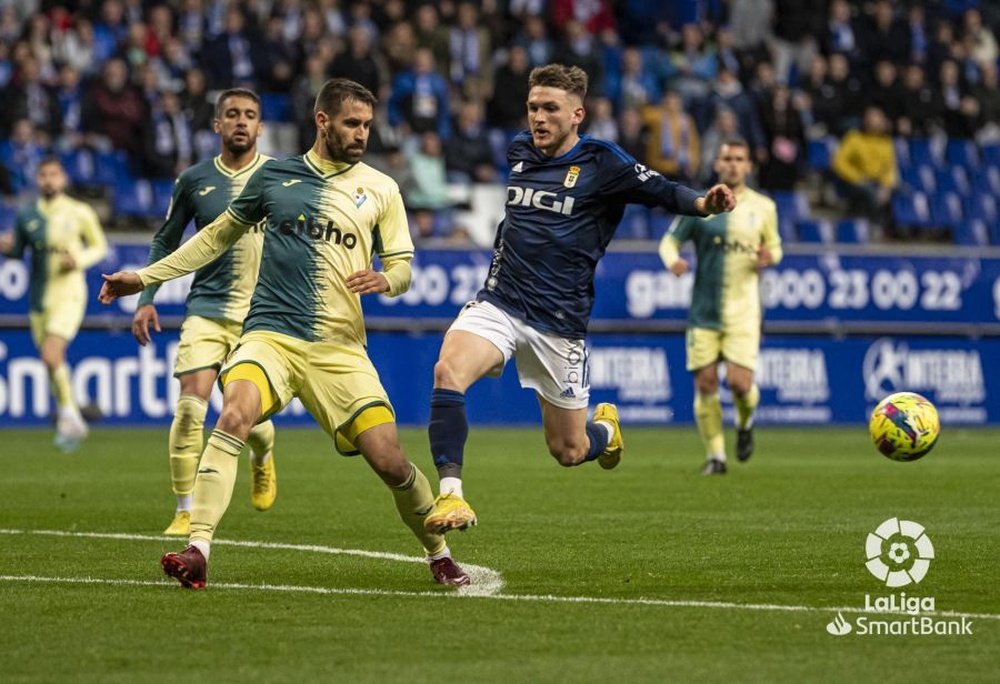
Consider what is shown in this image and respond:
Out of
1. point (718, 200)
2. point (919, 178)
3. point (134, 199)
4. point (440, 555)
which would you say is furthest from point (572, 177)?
point (919, 178)

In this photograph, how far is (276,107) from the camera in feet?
81.4

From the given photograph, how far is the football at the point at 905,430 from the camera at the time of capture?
36.5 ft

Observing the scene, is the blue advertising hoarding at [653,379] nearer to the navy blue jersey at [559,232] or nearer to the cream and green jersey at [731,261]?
the cream and green jersey at [731,261]

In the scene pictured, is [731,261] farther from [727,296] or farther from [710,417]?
[710,417]

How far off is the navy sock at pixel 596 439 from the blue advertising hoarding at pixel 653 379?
38.3 feet

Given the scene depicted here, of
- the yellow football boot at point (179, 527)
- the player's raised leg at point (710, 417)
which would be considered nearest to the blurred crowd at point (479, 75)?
the player's raised leg at point (710, 417)

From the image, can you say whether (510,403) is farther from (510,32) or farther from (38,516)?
(38,516)

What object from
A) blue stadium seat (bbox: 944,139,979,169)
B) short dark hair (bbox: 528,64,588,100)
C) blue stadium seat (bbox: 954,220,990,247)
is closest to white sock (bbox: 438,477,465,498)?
short dark hair (bbox: 528,64,588,100)

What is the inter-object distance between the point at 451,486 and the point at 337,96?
6.02 feet

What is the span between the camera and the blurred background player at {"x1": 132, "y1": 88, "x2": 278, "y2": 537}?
11.1 meters

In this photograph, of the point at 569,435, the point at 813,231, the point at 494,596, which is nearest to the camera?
the point at 494,596

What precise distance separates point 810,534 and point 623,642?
4.15 m

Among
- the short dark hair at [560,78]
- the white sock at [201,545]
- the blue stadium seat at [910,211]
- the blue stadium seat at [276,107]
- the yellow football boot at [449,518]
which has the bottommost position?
the white sock at [201,545]

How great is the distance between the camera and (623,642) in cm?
683
